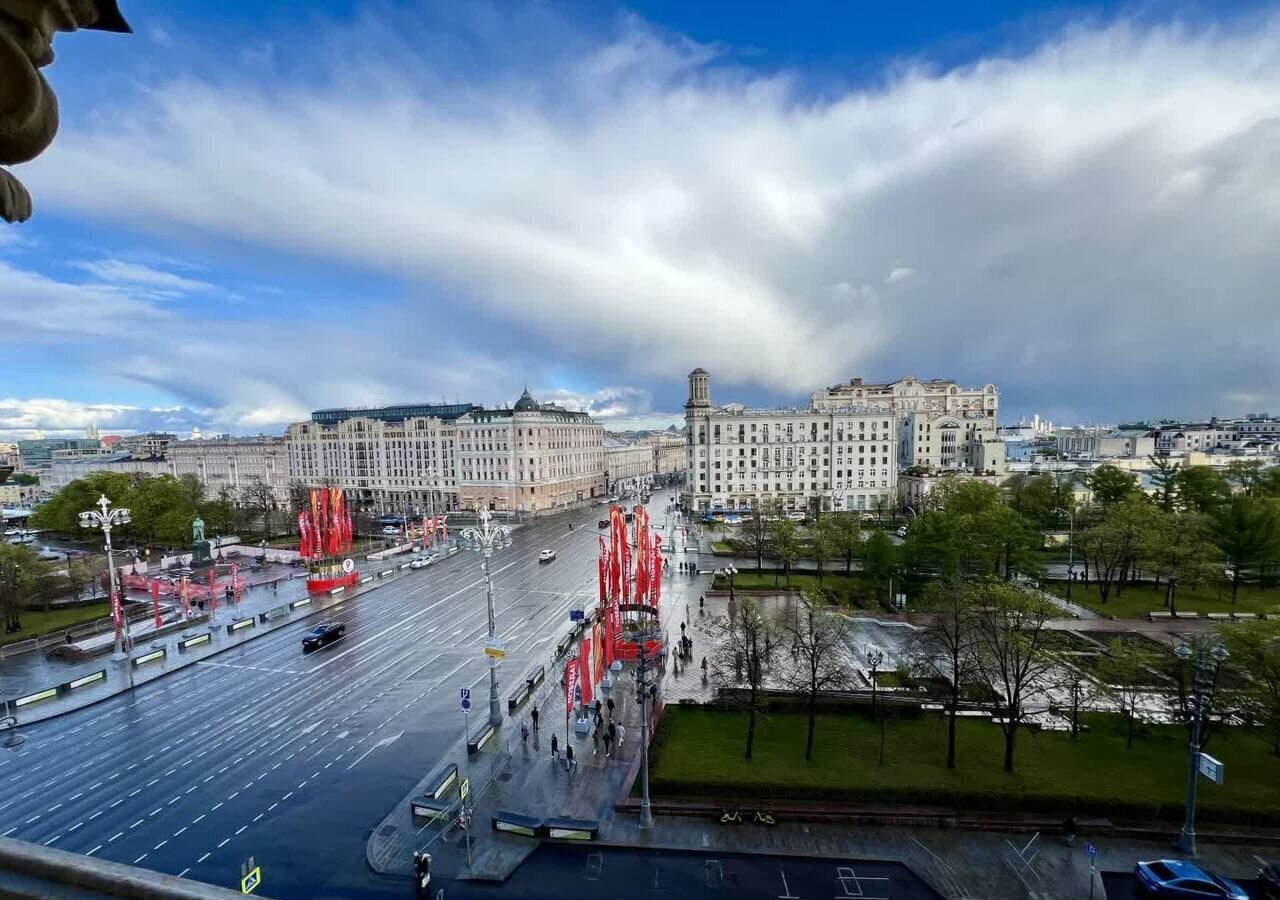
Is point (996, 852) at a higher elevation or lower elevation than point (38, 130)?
lower

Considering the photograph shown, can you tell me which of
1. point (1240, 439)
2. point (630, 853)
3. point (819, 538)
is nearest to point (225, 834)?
point (630, 853)

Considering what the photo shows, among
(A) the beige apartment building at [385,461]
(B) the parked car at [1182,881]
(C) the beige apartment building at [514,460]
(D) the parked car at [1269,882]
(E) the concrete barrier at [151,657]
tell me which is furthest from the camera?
(A) the beige apartment building at [385,461]

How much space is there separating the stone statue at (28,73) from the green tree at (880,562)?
172ft

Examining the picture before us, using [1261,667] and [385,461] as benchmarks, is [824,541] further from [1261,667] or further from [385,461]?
[385,461]

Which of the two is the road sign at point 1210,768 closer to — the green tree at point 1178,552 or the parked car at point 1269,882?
the parked car at point 1269,882

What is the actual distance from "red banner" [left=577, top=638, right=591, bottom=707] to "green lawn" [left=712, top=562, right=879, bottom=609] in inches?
905

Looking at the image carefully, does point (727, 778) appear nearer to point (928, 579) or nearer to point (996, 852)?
point (996, 852)

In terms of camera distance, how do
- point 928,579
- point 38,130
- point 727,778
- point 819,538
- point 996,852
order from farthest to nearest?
point 819,538
point 928,579
point 727,778
point 996,852
point 38,130

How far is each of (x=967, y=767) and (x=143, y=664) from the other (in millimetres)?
47844

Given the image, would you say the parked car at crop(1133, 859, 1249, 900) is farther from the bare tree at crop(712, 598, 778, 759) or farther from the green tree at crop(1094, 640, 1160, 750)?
the bare tree at crop(712, 598, 778, 759)

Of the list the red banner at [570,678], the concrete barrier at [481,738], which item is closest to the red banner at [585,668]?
the red banner at [570,678]

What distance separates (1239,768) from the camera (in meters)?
24.9

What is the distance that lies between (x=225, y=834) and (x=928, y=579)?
47796 millimetres

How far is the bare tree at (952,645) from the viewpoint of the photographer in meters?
25.3
